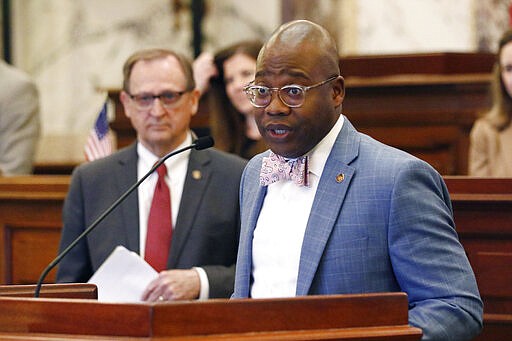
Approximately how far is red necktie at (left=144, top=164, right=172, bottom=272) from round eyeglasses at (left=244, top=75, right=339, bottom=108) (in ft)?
5.28

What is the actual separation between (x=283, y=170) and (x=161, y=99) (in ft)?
5.52

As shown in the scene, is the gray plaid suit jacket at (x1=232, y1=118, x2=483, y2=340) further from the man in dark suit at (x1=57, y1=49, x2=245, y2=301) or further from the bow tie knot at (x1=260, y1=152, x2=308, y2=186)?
the man in dark suit at (x1=57, y1=49, x2=245, y2=301)

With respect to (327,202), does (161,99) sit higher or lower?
higher

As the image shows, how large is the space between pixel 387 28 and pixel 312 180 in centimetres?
545

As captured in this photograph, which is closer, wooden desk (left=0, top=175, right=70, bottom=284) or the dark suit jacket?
the dark suit jacket

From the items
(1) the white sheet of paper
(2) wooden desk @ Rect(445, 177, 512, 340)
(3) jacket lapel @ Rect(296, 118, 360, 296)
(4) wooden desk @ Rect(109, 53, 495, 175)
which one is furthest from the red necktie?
(4) wooden desk @ Rect(109, 53, 495, 175)

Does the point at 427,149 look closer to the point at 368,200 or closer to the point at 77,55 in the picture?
the point at 368,200

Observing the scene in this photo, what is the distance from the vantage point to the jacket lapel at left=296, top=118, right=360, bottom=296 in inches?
108

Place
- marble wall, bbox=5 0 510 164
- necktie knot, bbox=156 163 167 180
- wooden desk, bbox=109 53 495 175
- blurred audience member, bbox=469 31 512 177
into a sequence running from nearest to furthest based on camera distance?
necktie knot, bbox=156 163 167 180 → blurred audience member, bbox=469 31 512 177 → wooden desk, bbox=109 53 495 175 → marble wall, bbox=5 0 510 164

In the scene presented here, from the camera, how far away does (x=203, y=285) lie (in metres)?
4.03

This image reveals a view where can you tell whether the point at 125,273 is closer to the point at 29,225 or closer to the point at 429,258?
the point at 29,225

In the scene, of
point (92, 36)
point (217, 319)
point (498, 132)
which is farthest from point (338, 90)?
point (92, 36)

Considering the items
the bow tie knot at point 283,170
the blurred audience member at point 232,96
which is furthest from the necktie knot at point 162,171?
the bow tie knot at point 283,170

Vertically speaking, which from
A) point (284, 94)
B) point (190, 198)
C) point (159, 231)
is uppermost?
point (284, 94)
